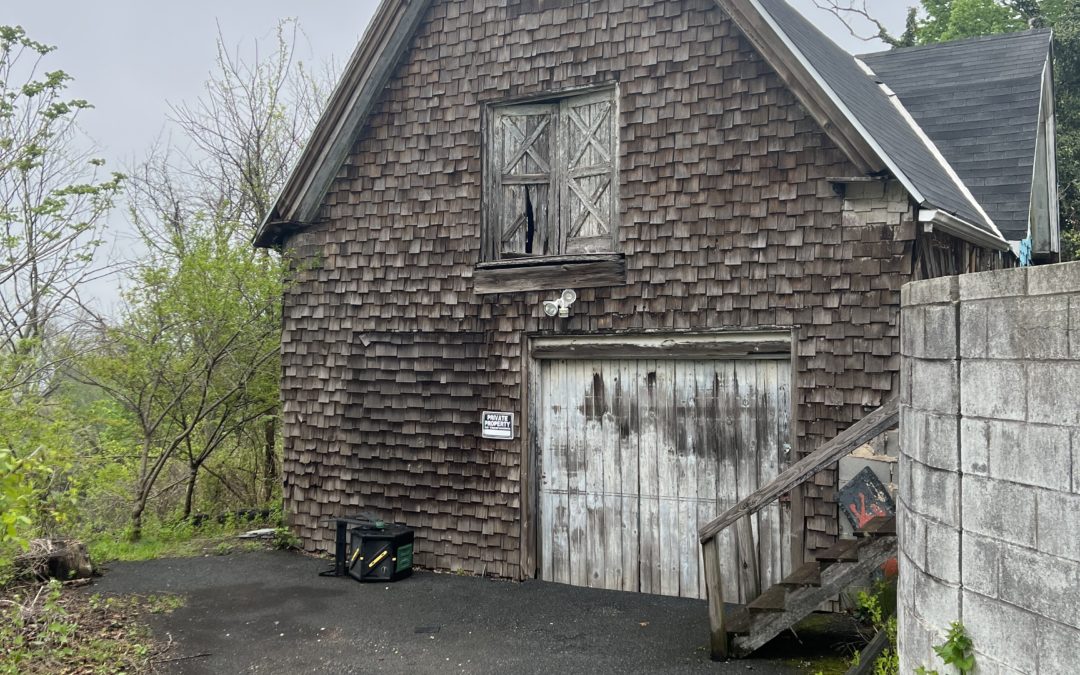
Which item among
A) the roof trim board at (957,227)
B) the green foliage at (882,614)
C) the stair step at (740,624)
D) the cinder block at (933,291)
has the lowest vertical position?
the stair step at (740,624)

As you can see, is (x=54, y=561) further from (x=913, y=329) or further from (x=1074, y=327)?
(x=1074, y=327)

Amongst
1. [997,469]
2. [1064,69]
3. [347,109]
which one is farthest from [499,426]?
[1064,69]

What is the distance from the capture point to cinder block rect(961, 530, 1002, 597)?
3.26 meters

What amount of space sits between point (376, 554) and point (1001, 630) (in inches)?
239

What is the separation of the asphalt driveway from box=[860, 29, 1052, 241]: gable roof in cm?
468

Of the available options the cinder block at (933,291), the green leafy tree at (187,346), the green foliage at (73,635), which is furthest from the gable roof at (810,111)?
the green foliage at (73,635)

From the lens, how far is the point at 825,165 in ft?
22.7

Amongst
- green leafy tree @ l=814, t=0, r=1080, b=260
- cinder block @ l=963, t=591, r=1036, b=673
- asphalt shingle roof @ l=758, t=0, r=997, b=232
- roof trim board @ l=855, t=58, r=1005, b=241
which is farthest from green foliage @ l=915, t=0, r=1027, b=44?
cinder block @ l=963, t=591, r=1036, b=673

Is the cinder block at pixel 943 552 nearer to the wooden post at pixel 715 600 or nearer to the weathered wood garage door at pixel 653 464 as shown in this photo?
the wooden post at pixel 715 600

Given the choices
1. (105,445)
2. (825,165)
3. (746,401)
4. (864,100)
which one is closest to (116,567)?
(105,445)

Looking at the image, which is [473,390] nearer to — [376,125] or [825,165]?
[376,125]

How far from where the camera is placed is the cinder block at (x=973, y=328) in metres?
3.36

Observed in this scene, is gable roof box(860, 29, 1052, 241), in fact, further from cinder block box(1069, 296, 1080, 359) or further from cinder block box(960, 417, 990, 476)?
cinder block box(1069, 296, 1080, 359)

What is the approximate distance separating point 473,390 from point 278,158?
9.33 metres
